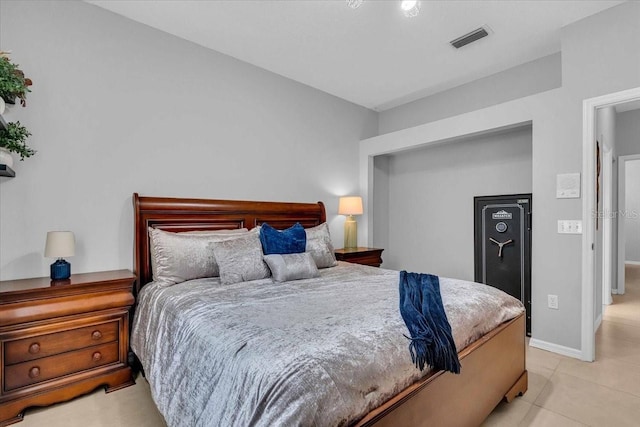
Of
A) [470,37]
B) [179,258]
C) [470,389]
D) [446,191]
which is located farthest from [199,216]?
[446,191]

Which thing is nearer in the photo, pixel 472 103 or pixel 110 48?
pixel 110 48

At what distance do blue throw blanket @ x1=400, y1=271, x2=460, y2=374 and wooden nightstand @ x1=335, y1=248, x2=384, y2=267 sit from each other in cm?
198

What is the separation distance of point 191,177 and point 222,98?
90 centimetres

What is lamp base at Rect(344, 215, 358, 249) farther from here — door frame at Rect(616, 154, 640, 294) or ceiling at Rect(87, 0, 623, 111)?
door frame at Rect(616, 154, 640, 294)

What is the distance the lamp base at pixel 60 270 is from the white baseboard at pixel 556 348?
3949 mm

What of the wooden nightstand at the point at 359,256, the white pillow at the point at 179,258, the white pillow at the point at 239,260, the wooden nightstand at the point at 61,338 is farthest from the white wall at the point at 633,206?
the wooden nightstand at the point at 61,338

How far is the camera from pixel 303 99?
402 cm

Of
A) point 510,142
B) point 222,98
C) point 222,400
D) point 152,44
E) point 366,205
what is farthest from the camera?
point 366,205

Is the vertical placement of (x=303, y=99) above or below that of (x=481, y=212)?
above

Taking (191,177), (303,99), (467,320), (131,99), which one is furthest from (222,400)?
(303,99)

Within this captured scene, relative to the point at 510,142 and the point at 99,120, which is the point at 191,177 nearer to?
the point at 99,120

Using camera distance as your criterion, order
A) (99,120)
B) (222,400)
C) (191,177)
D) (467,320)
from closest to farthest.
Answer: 1. (222,400)
2. (467,320)
3. (99,120)
4. (191,177)

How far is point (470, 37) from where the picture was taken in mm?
2965

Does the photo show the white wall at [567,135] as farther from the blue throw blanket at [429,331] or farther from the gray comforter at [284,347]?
the blue throw blanket at [429,331]
